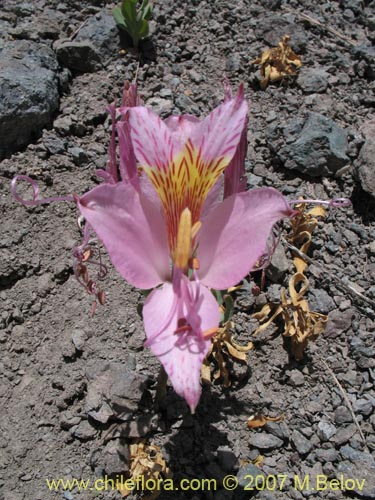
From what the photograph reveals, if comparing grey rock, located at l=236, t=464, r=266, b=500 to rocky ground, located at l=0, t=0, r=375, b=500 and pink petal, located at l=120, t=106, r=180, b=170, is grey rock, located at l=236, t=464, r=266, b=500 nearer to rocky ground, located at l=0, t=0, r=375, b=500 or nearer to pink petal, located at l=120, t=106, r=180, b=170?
rocky ground, located at l=0, t=0, r=375, b=500

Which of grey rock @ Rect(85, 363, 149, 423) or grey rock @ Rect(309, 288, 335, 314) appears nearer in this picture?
grey rock @ Rect(85, 363, 149, 423)

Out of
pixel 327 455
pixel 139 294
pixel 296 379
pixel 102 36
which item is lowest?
pixel 327 455

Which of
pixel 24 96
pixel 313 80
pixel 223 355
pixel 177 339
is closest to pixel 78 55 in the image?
pixel 24 96

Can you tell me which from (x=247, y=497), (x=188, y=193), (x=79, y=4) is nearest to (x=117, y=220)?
(x=188, y=193)

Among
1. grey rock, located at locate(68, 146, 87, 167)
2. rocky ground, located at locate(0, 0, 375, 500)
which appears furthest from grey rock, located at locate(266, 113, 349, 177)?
grey rock, located at locate(68, 146, 87, 167)

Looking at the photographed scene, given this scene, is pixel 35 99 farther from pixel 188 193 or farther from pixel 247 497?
pixel 247 497

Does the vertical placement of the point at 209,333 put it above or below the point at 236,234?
below

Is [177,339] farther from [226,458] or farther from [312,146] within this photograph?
[312,146]

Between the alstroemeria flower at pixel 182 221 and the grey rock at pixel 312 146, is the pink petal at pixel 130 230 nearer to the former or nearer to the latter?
the alstroemeria flower at pixel 182 221
